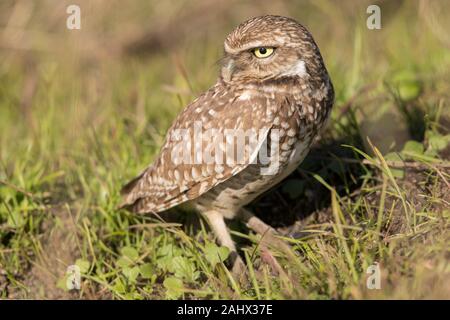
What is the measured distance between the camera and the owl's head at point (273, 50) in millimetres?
3232

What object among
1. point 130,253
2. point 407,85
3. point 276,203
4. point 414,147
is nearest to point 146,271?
point 130,253

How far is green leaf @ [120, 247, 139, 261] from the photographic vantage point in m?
3.62

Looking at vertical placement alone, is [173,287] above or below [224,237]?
below

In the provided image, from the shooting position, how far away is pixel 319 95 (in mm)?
3342

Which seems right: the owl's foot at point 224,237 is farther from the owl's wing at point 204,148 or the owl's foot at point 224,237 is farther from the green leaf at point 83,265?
the green leaf at point 83,265

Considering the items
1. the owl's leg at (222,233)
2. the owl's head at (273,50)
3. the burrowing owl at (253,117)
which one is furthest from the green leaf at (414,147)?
the owl's leg at (222,233)

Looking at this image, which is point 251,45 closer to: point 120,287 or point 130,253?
point 130,253

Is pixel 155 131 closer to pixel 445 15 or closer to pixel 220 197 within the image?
pixel 220 197

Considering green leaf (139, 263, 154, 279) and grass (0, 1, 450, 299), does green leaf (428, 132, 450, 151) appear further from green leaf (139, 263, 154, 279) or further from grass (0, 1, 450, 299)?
green leaf (139, 263, 154, 279)

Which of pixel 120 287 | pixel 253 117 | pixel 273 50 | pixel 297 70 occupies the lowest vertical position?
pixel 120 287

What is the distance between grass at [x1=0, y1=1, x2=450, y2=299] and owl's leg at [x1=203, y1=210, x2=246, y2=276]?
0.22 ft

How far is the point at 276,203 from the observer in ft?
13.3

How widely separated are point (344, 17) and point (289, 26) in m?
3.08

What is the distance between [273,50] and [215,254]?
1076 mm
